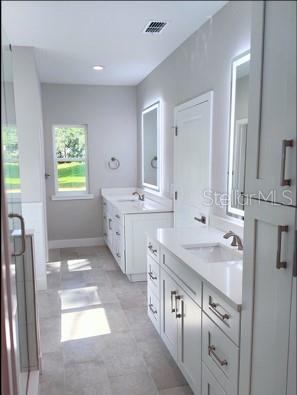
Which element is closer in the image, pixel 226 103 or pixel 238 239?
pixel 238 239

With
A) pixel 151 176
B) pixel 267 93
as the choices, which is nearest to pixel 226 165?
pixel 267 93

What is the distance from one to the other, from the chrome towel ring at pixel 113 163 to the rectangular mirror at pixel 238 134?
3.09m

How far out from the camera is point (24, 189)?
359 cm

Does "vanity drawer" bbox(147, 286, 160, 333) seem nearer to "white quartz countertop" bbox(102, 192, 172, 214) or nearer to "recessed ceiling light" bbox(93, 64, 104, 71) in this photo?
"white quartz countertop" bbox(102, 192, 172, 214)

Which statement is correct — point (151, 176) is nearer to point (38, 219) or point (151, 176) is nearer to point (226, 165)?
point (38, 219)

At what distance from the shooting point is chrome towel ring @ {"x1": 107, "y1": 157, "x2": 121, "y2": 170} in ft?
17.3

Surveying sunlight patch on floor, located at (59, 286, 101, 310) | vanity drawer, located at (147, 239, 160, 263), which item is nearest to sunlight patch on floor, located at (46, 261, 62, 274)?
sunlight patch on floor, located at (59, 286, 101, 310)

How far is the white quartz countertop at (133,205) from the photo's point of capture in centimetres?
376

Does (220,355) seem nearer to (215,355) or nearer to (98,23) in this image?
(215,355)

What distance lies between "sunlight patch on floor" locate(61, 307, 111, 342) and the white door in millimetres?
1194

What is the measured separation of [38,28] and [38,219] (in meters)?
2.77

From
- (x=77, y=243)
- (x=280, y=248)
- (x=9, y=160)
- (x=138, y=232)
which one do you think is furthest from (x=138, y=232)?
(x=280, y=248)

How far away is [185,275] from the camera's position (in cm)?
192

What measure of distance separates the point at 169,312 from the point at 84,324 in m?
1.00
